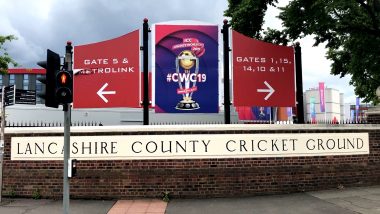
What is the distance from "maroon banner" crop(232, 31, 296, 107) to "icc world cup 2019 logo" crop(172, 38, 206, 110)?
1124 millimetres

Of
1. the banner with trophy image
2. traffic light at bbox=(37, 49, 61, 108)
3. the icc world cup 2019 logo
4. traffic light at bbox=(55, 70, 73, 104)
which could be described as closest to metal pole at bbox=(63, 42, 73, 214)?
traffic light at bbox=(55, 70, 73, 104)

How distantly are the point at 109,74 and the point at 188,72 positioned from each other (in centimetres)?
239

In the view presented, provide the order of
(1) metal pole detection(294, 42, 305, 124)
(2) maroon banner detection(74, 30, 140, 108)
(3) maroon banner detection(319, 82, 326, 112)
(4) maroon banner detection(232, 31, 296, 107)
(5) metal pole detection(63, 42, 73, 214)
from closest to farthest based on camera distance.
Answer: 1. (5) metal pole detection(63, 42, 73, 214)
2. (2) maroon banner detection(74, 30, 140, 108)
3. (4) maroon banner detection(232, 31, 296, 107)
4. (1) metal pole detection(294, 42, 305, 124)
5. (3) maroon banner detection(319, 82, 326, 112)

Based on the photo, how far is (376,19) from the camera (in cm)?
1226

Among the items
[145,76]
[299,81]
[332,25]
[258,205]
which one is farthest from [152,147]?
[332,25]

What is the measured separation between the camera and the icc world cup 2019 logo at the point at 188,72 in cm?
1217

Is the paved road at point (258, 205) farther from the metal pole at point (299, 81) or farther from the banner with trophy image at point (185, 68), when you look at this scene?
the banner with trophy image at point (185, 68)

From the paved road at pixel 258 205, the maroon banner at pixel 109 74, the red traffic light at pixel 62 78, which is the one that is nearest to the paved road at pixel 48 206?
the paved road at pixel 258 205

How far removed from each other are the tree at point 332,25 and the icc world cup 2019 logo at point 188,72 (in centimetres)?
202

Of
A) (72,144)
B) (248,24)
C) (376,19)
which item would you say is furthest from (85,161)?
(376,19)

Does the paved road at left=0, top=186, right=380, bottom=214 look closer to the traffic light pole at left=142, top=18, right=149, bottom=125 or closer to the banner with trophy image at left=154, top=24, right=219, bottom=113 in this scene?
the traffic light pole at left=142, top=18, right=149, bottom=125

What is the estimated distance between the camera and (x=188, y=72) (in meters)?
12.2

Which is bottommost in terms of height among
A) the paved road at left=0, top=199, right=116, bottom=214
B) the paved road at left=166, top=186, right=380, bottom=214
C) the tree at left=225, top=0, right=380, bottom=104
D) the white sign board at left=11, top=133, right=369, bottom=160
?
the paved road at left=0, top=199, right=116, bottom=214

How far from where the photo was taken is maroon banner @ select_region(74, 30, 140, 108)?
12.0m
